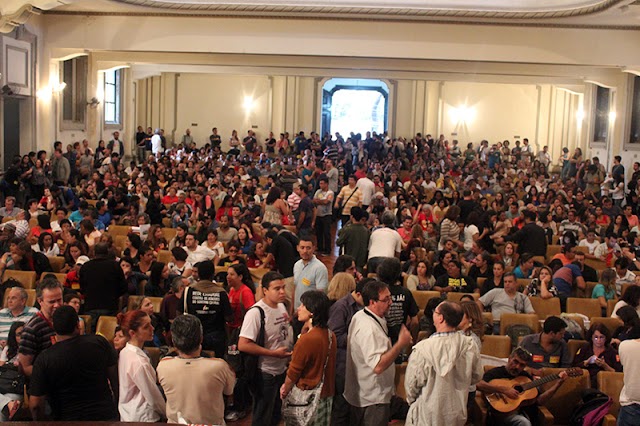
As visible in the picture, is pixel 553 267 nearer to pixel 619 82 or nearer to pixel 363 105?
pixel 619 82

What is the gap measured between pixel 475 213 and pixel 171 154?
12907 millimetres

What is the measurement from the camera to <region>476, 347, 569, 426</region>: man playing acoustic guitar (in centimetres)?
583

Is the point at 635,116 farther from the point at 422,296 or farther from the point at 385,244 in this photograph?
the point at 422,296

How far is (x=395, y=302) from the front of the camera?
5895 mm

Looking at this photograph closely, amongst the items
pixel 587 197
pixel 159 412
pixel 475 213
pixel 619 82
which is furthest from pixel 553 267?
pixel 619 82

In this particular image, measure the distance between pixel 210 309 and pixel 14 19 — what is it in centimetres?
1020

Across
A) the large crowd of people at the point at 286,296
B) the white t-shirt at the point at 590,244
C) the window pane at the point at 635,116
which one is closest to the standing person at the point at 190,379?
the large crowd of people at the point at 286,296

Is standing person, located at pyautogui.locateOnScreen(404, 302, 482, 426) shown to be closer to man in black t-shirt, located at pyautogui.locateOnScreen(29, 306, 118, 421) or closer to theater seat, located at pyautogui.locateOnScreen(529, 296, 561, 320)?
man in black t-shirt, located at pyautogui.locateOnScreen(29, 306, 118, 421)

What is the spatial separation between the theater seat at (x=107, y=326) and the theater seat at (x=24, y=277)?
1573mm

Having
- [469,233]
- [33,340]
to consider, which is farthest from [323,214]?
[33,340]

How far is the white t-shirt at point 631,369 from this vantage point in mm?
5457

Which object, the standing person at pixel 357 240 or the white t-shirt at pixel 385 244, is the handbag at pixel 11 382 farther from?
the standing person at pixel 357 240

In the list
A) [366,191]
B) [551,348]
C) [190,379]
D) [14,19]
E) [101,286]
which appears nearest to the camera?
[190,379]

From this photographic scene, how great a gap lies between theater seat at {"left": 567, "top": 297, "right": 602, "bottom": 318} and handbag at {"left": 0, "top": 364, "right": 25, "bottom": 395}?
544 cm
